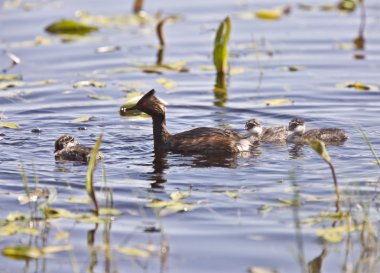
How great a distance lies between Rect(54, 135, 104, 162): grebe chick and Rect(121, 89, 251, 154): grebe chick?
1.09 meters

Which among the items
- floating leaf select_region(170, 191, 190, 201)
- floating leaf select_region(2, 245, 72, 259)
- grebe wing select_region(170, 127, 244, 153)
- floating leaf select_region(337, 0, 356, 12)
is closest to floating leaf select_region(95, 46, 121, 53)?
floating leaf select_region(337, 0, 356, 12)

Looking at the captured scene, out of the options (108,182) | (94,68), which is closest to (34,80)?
(94,68)

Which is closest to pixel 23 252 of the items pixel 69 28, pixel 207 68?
pixel 207 68

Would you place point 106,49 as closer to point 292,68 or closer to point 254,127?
point 292,68

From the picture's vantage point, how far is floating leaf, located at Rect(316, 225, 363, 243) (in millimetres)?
8133

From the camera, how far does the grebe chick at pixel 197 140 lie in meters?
11.9

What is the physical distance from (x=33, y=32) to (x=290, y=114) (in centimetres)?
703

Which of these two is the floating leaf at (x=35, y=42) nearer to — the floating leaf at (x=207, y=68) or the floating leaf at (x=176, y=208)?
the floating leaf at (x=207, y=68)

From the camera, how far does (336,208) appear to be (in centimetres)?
912

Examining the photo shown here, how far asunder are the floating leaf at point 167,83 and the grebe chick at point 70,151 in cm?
374

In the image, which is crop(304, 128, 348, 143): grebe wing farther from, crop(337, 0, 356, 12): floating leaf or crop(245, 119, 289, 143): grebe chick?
crop(337, 0, 356, 12): floating leaf

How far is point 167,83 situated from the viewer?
15.4m

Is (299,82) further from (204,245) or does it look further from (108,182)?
(204,245)

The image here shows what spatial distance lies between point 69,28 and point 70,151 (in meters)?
7.97
